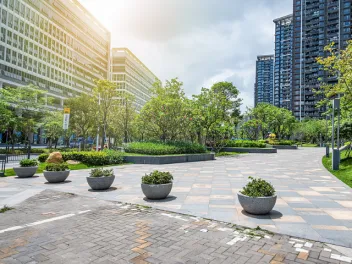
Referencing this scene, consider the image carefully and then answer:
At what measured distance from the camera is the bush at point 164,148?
22.2 metres

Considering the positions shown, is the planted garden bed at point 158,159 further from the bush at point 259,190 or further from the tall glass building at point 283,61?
the tall glass building at point 283,61

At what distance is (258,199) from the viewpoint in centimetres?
639

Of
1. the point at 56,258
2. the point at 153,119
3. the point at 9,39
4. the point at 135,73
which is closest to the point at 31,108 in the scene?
the point at 153,119

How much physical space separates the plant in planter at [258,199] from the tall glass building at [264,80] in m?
181

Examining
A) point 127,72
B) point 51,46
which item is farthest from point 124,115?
point 127,72

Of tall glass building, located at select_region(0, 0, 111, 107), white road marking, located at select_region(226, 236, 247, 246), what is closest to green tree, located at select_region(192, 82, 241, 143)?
white road marking, located at select_region(226, 236, 247, 246)

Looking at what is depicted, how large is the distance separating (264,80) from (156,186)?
187 metres

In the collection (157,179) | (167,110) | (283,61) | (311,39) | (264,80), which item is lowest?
(157,179)

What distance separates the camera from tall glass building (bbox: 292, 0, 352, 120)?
105m

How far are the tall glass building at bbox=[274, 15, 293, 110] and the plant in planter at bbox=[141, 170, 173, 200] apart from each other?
5517 inches

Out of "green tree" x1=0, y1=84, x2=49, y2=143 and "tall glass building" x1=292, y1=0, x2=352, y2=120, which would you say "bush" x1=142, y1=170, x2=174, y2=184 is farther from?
"tall glass building" x1=292, y1=0, x2=352, y2=120

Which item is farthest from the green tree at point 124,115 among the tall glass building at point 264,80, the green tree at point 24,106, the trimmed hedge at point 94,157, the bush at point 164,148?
the tall glass building at point 264,80

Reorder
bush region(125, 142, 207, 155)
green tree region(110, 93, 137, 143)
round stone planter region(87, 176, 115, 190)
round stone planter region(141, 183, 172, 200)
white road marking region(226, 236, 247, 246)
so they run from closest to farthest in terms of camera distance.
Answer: white road marking region(226, 236, 247, 246) < round stone planter region(141, 183, 172, 200) < round stone planter region(87, 176, 115, 190) < bush region(125, 142, 207, 155) < green tree region(110, 93, 137, 143)

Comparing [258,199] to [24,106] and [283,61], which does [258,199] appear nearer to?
[24,106]
